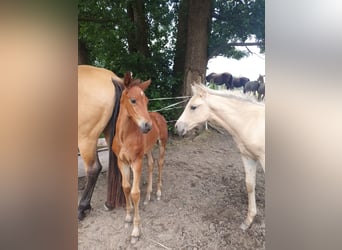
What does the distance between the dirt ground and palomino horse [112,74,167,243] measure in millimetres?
28

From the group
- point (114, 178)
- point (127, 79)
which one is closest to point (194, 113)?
point (127, 79)

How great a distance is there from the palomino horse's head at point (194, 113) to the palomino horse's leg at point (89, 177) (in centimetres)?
36

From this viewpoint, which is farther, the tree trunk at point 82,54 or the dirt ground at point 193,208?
the tree trunk at point 82,54

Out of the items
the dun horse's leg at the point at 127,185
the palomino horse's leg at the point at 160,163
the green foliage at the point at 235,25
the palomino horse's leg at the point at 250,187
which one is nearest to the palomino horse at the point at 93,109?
the dun horse's leg at the point at 127,185

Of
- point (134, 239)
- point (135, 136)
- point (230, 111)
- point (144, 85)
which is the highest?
point (144, 85)

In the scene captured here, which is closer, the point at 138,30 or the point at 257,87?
the point at 257,87

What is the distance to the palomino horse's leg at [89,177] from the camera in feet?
4.23

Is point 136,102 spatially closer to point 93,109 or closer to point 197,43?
point 93,109

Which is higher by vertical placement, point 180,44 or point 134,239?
point 180,44

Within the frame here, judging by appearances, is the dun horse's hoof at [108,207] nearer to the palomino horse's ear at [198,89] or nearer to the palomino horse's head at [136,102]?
the palomino horse's head at [136,102]

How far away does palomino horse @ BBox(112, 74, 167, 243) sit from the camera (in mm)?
1268

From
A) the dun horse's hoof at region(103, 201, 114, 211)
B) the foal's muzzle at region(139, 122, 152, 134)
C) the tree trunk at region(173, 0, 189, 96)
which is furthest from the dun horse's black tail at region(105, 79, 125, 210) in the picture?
the tree trunk at region(173, 0, 189, 96)

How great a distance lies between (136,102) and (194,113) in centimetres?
23

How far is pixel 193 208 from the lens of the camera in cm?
127
